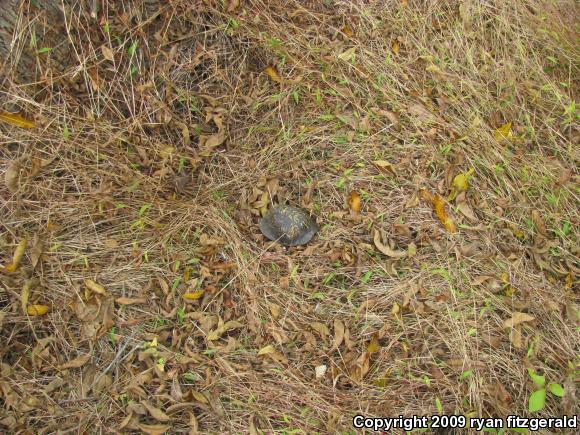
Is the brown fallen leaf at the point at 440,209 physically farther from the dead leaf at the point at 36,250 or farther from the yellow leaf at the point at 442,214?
the dead leaf at the point at 36,250

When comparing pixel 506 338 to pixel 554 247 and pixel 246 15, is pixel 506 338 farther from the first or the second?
pixel 246 15

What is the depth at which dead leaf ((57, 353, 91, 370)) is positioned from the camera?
195 centimetres

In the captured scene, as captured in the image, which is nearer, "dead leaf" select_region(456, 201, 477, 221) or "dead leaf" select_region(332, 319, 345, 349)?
"dead leaf" select_region(332, 319, 345, 349)

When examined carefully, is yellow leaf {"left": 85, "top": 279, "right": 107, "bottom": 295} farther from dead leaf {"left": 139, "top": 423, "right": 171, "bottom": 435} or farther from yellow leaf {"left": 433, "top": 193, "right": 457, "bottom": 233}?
yellow leaf {"left": 433, "top": 193, "right": 457, "bottom": 233}

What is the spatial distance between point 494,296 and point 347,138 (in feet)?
3.53

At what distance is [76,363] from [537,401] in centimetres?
181

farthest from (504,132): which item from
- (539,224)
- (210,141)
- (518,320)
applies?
(210,141)

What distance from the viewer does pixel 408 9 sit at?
300 centimetres

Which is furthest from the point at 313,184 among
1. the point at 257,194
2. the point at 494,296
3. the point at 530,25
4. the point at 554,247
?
the point at 530,25

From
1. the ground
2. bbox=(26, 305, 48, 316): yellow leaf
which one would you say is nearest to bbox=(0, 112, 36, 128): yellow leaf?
the ground

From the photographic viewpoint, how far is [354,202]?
244 centimetres

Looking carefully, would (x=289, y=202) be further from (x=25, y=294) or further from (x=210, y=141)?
(x=25, y=294)


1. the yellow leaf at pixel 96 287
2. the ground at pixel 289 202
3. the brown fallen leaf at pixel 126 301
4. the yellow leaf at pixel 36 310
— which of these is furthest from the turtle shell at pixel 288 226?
the yellow leaf at pixel 36 310

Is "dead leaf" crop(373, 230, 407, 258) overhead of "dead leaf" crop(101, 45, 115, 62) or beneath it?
beneath
